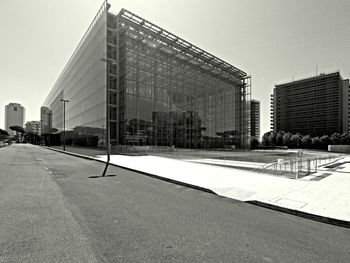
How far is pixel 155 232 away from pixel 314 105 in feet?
509

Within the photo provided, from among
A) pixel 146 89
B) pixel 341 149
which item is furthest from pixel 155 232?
pixel 341 149

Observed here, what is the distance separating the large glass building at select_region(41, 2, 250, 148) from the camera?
38.0m

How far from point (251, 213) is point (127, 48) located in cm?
3847

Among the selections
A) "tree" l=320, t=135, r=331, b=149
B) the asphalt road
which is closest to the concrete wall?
"tree" l=320, t=135, r=331, b=149

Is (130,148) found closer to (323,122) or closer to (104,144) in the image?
(104,144)

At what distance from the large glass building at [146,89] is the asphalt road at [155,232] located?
3111 centimetres

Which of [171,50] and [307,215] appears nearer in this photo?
[307,215]

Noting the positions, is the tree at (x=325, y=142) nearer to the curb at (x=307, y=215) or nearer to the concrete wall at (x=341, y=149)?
the concrete wall at (x=341, y=149)

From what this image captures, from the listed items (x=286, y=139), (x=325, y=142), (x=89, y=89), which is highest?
(x=89, y=89)

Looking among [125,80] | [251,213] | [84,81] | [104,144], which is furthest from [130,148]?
[251,213]

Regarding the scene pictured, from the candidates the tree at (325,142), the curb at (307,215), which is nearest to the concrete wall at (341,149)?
the tree at (325,142)

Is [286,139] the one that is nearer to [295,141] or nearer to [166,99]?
[295,141]

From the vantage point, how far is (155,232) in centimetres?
429

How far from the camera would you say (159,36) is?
39906 mm
